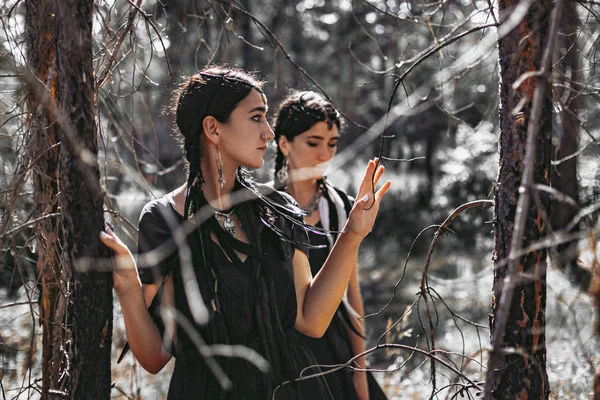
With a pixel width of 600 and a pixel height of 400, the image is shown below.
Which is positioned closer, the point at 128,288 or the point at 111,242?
the point at 111,242

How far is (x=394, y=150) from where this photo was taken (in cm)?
1497

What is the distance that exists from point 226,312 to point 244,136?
2.06 ft

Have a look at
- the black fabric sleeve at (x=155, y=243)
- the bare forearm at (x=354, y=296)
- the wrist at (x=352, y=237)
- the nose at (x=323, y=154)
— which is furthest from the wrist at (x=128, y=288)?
the nose at (x=323, y=154)

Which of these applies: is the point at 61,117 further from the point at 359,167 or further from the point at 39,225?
the point at 359,167

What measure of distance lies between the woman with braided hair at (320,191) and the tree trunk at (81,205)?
150 cm

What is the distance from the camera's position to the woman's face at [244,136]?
2.49m

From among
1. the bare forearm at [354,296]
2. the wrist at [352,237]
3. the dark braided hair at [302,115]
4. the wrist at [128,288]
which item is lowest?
the wrist at [128,288]

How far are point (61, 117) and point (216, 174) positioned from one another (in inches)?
29.5

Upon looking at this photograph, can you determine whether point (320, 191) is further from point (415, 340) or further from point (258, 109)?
point (415, 340)

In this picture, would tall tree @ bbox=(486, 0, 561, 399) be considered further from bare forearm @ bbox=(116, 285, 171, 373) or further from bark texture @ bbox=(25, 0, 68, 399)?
bark texture @ bbox=(25, 0, 68, 399)

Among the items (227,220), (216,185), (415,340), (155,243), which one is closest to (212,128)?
(216,185)

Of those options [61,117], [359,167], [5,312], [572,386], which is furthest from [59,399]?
[359,167]

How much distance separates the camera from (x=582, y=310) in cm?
699

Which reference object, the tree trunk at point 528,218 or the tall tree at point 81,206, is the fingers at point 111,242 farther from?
the tree trunk at point 528,218
